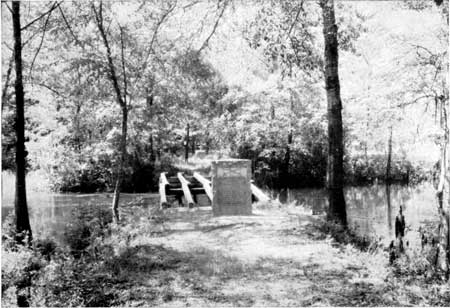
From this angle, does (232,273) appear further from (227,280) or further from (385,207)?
(385,207)

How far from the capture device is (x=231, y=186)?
9977 mm

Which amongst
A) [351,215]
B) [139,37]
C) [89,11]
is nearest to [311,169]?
[351,215]

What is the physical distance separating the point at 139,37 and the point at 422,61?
728cm

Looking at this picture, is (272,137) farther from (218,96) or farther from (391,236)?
(391,236)

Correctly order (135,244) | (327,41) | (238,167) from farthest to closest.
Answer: (238,167) → (327,41) → (135,244)

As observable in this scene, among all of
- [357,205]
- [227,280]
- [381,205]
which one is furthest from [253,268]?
[381,205]

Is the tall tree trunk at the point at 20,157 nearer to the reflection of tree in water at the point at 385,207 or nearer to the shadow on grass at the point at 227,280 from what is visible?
the shadow on grass at the point at 227,280

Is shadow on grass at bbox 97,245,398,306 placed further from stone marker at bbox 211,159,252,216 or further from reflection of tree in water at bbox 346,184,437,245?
reflection of tree in water at bbox 346,184,437,245

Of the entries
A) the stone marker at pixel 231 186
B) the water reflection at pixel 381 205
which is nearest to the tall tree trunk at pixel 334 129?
the water reflection at pixel 381 205

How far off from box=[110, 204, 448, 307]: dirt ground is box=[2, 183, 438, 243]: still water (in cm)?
327

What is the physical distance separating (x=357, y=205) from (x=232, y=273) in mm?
13439

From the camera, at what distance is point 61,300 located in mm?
5461

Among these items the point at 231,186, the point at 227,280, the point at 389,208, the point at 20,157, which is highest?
the point at 20,157

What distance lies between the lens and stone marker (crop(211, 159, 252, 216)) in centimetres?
985
